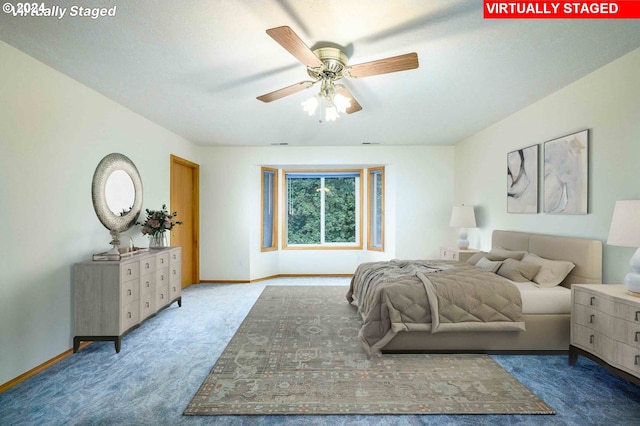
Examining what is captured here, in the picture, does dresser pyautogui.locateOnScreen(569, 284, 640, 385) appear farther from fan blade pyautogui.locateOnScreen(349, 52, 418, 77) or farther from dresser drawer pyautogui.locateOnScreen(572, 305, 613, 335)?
fan blade pyautogui.locateOnScreen(349, 52, 418, 77)

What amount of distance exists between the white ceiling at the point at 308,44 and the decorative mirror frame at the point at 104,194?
0.69 meters

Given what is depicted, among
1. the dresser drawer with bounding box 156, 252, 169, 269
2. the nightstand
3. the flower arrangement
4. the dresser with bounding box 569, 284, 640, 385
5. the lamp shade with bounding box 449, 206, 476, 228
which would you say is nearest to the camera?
the dresser with bounding box 569, 284, 640, 385

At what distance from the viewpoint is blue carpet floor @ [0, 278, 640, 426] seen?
6.44 ft

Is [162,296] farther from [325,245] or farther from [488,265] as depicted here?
[488,265]

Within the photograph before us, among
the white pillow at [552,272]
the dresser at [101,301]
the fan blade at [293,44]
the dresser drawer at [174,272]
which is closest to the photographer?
the fan blade at [293,44]

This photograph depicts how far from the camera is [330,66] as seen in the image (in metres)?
2.34

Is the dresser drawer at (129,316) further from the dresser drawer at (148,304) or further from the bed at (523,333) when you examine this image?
the bed at (523,333)

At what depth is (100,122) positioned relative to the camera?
10.9 feet

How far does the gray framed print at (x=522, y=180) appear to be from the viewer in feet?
11.9

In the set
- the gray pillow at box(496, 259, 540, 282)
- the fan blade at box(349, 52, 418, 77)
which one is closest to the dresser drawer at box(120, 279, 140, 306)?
the fan blade at box(349, 52, 418, 77)

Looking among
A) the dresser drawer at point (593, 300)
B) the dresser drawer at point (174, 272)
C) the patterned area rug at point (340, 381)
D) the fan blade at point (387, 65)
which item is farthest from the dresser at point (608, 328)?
the dresser drawer at point (174, 272)

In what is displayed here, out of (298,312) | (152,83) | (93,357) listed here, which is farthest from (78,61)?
(298,312)

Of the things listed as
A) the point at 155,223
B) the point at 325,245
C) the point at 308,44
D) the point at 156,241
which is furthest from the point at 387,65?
the point at 325,245

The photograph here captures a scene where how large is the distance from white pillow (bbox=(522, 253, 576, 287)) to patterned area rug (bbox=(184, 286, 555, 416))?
38.8 inches
